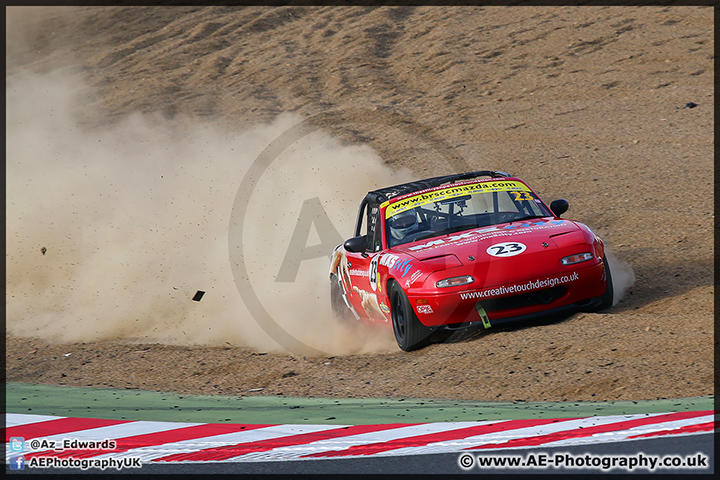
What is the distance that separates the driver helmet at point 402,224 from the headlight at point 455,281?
50.3 inches

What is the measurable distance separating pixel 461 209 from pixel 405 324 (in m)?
1.76

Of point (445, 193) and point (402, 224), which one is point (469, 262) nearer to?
point (402, 224)

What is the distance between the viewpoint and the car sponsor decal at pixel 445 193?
9023 mm

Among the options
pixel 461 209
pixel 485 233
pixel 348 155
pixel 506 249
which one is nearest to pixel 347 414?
pixel 506 249

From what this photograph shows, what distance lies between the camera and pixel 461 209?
29.5 ft

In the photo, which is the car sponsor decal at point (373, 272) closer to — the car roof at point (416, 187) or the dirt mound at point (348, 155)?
the dirt mound at point (348, 155)

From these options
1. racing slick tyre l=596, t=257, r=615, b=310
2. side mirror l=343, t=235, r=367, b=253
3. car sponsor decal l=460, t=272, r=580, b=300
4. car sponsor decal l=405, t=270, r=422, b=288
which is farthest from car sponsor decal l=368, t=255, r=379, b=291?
racing slick tyre l=596, t=257, r=615, b=310

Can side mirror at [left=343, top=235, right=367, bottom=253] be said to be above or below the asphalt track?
above

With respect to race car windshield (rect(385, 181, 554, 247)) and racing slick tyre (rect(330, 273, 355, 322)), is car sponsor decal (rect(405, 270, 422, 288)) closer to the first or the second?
race car windshield (rect(385, 181, 554, 247))

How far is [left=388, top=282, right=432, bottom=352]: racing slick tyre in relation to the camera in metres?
7.62

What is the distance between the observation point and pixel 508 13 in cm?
2650

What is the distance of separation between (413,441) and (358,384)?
2.28 m
